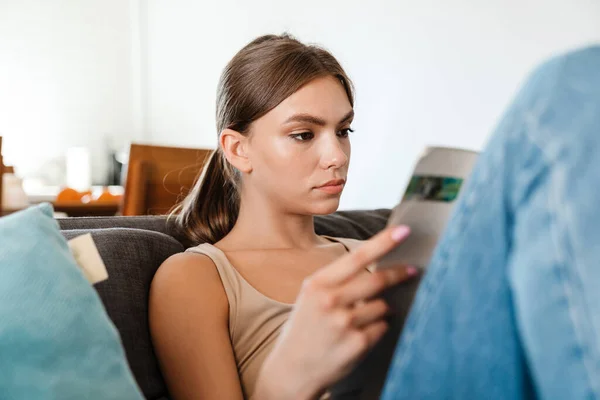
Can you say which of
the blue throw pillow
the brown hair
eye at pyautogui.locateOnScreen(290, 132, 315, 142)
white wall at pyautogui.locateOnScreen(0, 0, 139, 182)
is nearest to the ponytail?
the brown hair

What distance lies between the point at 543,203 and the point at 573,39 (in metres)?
2.16

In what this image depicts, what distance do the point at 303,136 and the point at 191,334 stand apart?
0.41 meters

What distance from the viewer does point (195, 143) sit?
15.6ft

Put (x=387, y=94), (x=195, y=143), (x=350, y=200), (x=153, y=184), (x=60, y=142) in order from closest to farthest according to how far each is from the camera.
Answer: (x=153, y=184) < (x=387, y=94) < (x=350, y=200) < (x=195, y=143) < (x=60, y=142)

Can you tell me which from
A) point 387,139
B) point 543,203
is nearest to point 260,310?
point 543,203

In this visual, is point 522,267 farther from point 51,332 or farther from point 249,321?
point 249,321

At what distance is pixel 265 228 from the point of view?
49.3 inches

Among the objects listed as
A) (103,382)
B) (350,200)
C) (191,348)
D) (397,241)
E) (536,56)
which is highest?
(536,56)

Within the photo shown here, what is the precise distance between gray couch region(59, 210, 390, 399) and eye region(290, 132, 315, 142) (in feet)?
0.98

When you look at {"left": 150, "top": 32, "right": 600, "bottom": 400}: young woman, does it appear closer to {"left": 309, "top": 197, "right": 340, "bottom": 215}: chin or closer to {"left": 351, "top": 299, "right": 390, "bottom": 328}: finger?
{"left": 351, "top": 299, "right": 390, "bottom": 328}: finger

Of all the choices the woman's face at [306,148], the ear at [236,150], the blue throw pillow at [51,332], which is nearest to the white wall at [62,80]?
the ear at [236,150]

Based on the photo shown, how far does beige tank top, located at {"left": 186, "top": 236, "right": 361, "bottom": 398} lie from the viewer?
1.03 meters

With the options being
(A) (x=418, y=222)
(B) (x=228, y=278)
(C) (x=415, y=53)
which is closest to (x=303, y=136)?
(B) (x=228, y=278)

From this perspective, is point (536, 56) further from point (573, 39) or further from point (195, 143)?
point (195, 143)
